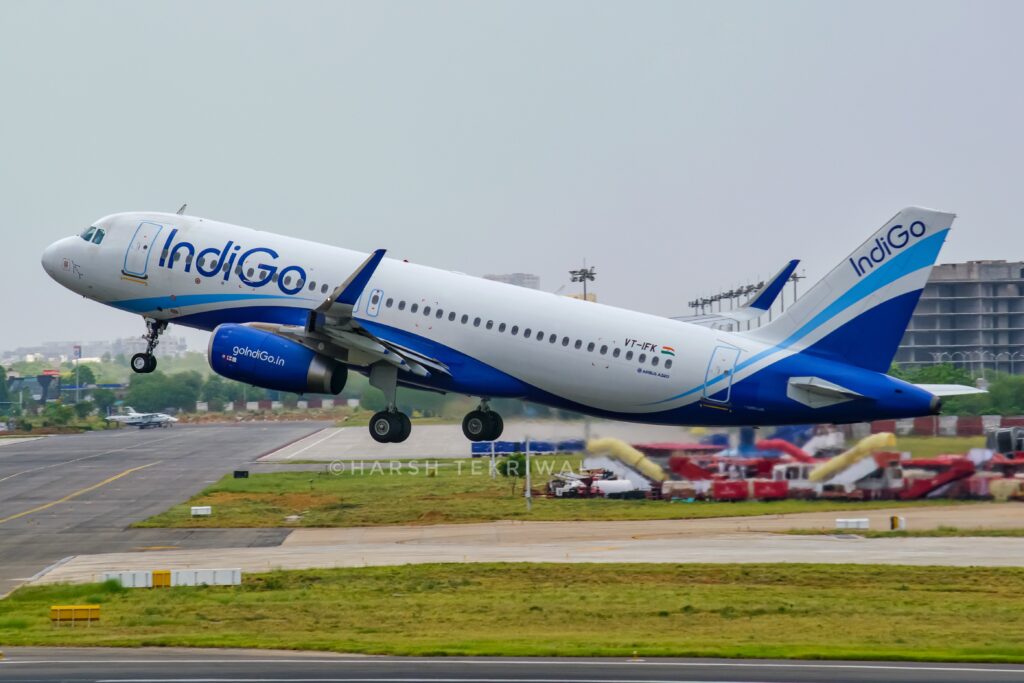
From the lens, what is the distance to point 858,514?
73938 millimetres

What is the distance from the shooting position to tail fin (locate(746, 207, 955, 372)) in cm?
4959

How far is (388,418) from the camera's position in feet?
176

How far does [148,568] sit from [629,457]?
25681 mm

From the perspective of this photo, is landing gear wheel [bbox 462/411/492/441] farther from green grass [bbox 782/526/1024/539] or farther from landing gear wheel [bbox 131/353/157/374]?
green grass [bbox 782/526/1024/539]

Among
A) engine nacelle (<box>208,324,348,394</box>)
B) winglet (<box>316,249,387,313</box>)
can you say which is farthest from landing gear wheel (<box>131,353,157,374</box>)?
winglet (<box>316,249,387,313</box>)

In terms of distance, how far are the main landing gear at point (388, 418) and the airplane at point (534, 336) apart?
52mm

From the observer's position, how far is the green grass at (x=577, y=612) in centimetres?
4250

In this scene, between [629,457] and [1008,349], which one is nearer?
[629,457]

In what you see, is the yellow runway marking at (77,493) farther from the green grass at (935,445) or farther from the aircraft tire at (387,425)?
the green grass at (935,445)

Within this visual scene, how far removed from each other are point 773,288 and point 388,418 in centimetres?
1557

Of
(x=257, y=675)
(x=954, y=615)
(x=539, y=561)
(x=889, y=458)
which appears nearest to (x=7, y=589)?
(x=539, y=561)

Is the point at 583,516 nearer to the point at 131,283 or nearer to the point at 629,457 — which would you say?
the point at 629,457

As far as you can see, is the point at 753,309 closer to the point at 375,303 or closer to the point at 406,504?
the point at 375,303

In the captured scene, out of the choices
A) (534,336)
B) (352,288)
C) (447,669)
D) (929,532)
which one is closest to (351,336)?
(352,288)
